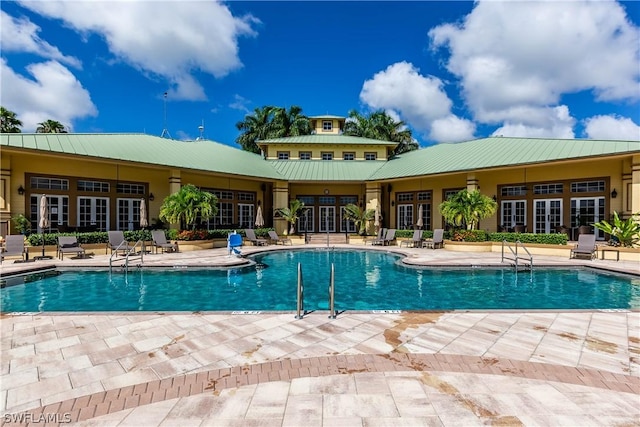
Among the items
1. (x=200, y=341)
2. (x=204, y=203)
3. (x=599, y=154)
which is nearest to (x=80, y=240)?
(x=204, y=203)

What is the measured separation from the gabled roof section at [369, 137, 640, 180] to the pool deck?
488 inches

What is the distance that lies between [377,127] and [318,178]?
14015mm

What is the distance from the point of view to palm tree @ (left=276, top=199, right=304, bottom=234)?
2188cm

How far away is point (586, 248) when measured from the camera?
43.1 feet

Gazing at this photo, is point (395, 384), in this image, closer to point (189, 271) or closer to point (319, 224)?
point (189, 271)

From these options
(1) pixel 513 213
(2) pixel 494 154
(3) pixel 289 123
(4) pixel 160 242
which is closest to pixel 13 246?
(4) pixel 160 242

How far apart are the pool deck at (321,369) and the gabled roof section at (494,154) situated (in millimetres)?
12383

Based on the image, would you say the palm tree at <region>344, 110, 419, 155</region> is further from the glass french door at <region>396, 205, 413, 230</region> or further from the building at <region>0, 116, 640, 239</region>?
the glass french door at <region>396, 205, 413, 230</region>

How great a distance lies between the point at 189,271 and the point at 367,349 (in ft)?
28.9

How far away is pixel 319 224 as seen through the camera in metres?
24.1

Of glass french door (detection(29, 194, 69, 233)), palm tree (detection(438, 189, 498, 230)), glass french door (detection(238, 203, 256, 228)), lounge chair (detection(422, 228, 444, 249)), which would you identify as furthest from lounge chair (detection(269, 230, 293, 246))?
glass french door (detection(29, 194, 69, 233))

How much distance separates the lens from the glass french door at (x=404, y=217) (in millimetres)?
22156

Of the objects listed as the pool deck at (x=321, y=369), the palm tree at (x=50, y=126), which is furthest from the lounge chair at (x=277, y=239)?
the palm tree at (x=50, y=126)

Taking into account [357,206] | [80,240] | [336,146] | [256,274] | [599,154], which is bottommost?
[256,274]
